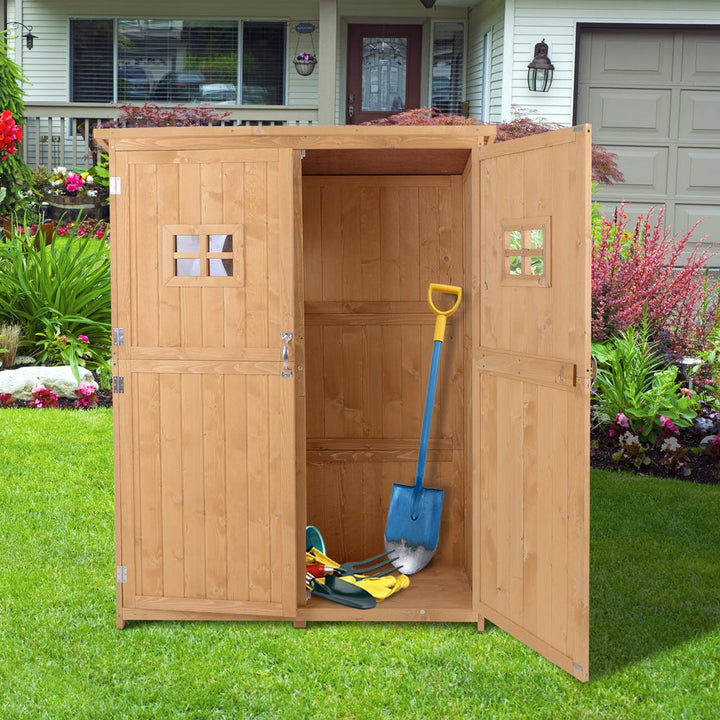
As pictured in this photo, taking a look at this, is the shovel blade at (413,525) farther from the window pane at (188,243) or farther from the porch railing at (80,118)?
the porch railing at (80,118)

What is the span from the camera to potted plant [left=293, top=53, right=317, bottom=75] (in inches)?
506

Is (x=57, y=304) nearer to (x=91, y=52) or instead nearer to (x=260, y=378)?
(x=260, y=378)

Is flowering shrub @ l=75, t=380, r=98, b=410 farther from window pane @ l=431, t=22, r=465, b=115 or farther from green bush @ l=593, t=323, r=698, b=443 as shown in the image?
window pane @ l=431, t=22, r=465, b=115

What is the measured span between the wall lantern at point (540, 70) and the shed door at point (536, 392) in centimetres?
704

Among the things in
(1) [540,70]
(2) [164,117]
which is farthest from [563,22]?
(2) [164,117]

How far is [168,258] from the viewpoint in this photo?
4109 millimetres

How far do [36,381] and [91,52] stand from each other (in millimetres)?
7341

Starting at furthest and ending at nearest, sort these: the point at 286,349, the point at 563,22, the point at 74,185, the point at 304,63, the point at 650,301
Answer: the point at 304,63 → the point at 74,185 → the point at 563,22 → the point at 650,301 → the point at 286,349

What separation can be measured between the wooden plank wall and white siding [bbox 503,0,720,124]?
6246 millimetres

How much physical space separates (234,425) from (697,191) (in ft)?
27.1

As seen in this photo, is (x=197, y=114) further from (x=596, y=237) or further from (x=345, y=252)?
(x=345, y=252)

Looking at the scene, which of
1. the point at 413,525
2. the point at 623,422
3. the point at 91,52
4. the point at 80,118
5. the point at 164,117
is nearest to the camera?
the point at 413,525

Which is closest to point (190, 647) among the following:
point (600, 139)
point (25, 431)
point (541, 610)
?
point (541, 610)

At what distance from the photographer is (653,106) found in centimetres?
1095
